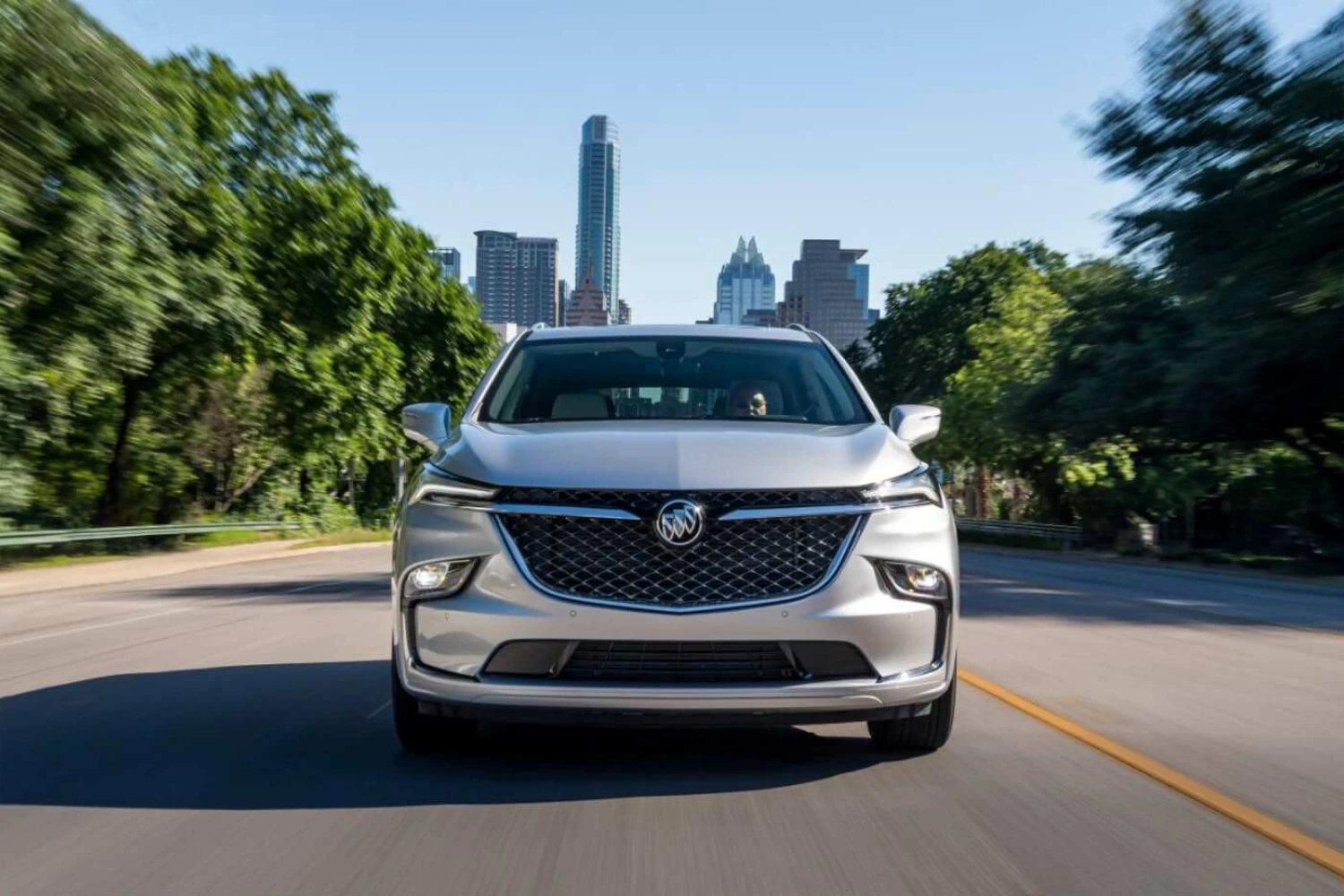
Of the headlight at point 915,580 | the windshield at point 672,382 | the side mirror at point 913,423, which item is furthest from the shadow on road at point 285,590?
the headlight at point 915,580

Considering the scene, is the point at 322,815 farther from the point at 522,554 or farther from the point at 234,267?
the point at 234,267

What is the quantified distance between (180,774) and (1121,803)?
3.56m

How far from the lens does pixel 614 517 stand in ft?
17.4

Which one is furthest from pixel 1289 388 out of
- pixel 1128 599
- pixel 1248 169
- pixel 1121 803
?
pixel 1121 803

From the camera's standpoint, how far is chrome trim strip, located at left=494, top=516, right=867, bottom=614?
5227 millimetres

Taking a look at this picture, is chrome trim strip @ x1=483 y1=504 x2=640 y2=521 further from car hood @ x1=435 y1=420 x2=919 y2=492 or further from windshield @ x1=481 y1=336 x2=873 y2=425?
windshield @ x1=481 y1=336 x2=873 y2=425

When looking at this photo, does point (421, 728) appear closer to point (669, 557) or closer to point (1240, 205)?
point (669, 557)

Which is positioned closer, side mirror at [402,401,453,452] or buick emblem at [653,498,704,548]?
buick emblem at [653,498,704,548]

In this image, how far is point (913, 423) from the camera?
6582mm

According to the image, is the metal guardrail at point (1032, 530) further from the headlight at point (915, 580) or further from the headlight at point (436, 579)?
the headlight at point (436, 579)

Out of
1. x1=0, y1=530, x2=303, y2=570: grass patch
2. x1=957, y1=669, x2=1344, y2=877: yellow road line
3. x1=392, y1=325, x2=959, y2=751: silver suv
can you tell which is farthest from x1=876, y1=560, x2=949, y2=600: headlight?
x1=0, y1=530, x2=303, y2=570: grass patch

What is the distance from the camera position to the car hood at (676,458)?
5.39 meters

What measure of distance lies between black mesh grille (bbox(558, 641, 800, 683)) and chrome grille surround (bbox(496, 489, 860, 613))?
139 millimetres

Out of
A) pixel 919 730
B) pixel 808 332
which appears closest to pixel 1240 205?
pixel 808 332
